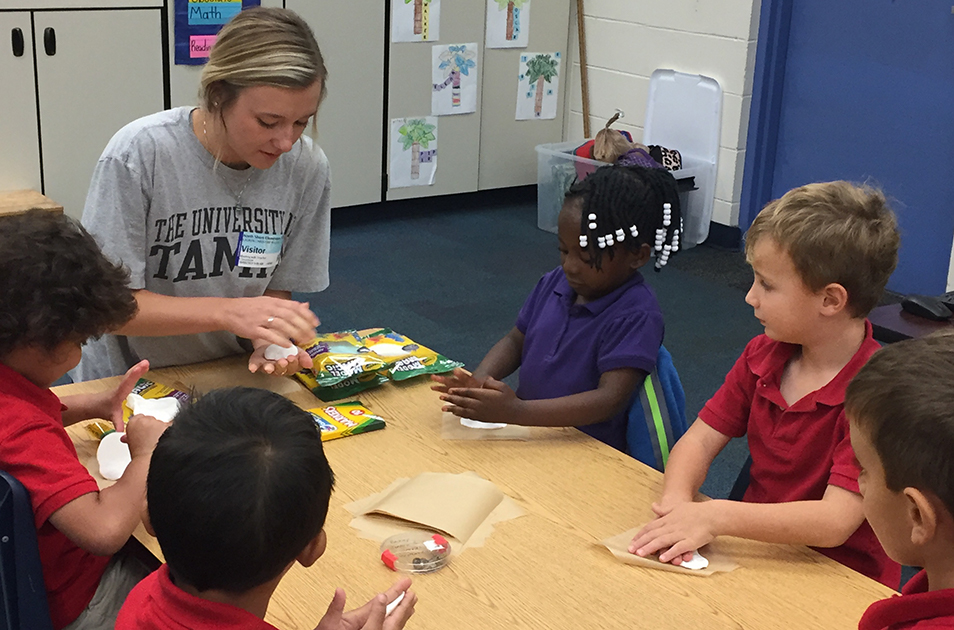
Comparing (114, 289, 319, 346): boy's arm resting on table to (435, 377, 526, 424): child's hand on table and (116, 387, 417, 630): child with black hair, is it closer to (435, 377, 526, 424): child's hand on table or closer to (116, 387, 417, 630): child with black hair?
(435, 377, 526, 424): child's hand on table

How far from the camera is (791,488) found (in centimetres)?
151

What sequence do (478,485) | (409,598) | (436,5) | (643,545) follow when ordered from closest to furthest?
(409,598) → (643,545) → (478,485) → (436,5)

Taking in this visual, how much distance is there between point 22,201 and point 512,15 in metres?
2.57

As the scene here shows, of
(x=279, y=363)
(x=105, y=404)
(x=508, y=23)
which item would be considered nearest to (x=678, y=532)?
(x=279, y=363)

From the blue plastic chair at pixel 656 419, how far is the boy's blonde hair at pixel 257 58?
30.9 inches

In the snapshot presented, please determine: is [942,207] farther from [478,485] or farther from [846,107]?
[478,485]

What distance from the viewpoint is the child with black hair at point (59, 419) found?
121 centimetres

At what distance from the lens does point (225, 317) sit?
171cm

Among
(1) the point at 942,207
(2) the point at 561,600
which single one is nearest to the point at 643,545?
(2) the point at 561,600

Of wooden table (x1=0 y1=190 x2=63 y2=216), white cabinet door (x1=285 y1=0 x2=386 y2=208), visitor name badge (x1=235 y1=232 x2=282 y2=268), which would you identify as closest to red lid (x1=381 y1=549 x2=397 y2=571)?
visitor name badge (x1=235 y1=232 x2=282 y2=268)

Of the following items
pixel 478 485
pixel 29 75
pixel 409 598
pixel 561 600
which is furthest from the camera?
pixel 29 75

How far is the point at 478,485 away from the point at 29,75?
10.8ft

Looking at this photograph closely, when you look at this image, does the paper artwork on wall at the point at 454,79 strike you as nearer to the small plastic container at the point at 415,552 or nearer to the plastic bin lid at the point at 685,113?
the plastic bin lid at the point at 685,113

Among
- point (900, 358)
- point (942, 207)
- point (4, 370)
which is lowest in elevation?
point (942, 207)
